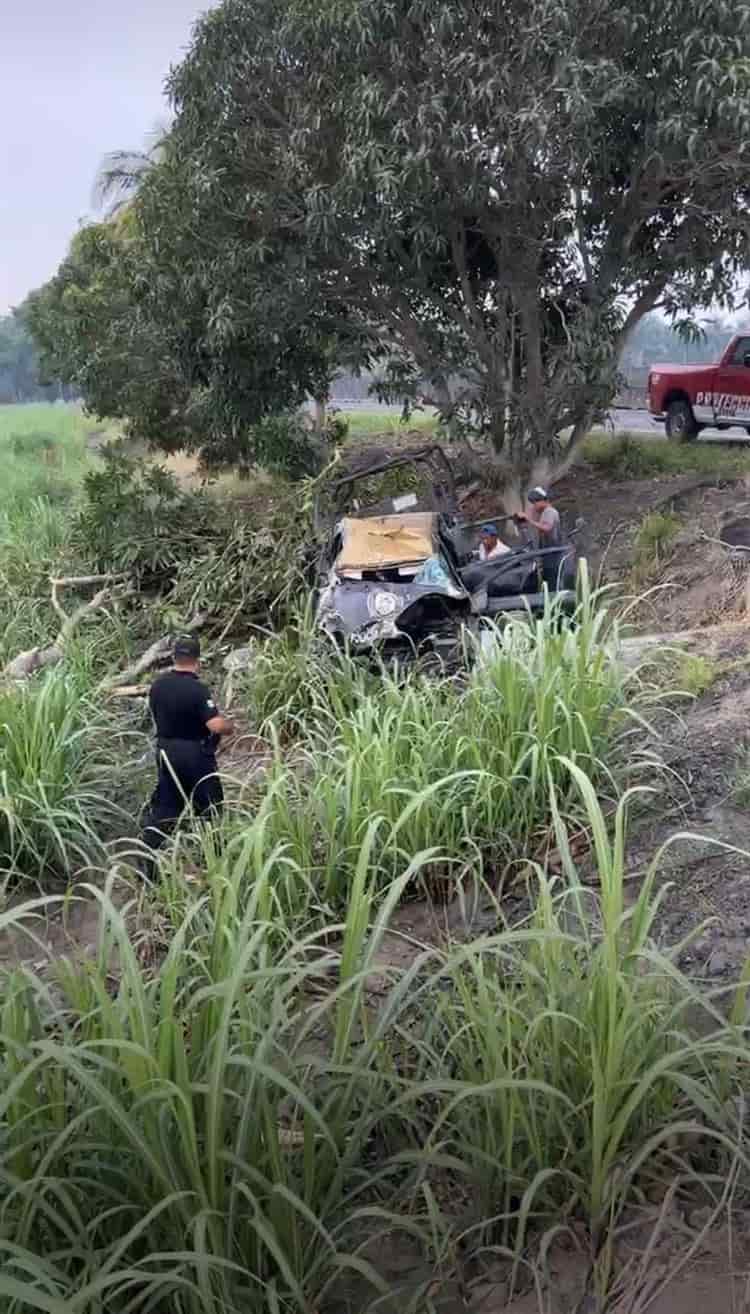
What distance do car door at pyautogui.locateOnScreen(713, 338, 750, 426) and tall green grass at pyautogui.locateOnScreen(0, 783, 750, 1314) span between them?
10758 mm

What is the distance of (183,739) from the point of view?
4316 mm

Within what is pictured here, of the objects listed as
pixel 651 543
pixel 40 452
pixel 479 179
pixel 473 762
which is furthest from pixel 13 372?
pixel 473 762

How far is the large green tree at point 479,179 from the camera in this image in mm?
7289

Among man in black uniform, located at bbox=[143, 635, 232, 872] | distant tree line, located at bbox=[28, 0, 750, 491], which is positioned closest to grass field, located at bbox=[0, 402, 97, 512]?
distant tree line, located at bbox=[28, 0, 750, 491]

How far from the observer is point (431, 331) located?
9.64 metres

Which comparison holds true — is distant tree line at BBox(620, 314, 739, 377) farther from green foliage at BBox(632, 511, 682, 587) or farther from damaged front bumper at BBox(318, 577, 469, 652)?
damaged front bumper at BBox(318, 577, 469, 652)

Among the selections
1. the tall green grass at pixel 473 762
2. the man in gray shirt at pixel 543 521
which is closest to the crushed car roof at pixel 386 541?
the man in gray shirt at pixel 543 521

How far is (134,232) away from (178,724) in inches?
315

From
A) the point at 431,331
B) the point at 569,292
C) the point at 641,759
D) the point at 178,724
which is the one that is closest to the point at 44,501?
the point at 431,331

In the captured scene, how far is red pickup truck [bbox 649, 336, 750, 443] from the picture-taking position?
11.8 metres

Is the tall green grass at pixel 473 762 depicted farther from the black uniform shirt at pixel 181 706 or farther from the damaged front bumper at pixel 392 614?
the damaged front bumper at pixel 392 614

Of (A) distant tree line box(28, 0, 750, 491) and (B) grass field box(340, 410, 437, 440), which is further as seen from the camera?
(B) grass field box(340, 410, 437, 440)

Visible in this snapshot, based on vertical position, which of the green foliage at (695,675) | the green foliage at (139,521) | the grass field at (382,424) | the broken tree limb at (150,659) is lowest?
the broken tree limb at (150,659)

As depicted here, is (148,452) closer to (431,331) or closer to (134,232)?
(134,232)
